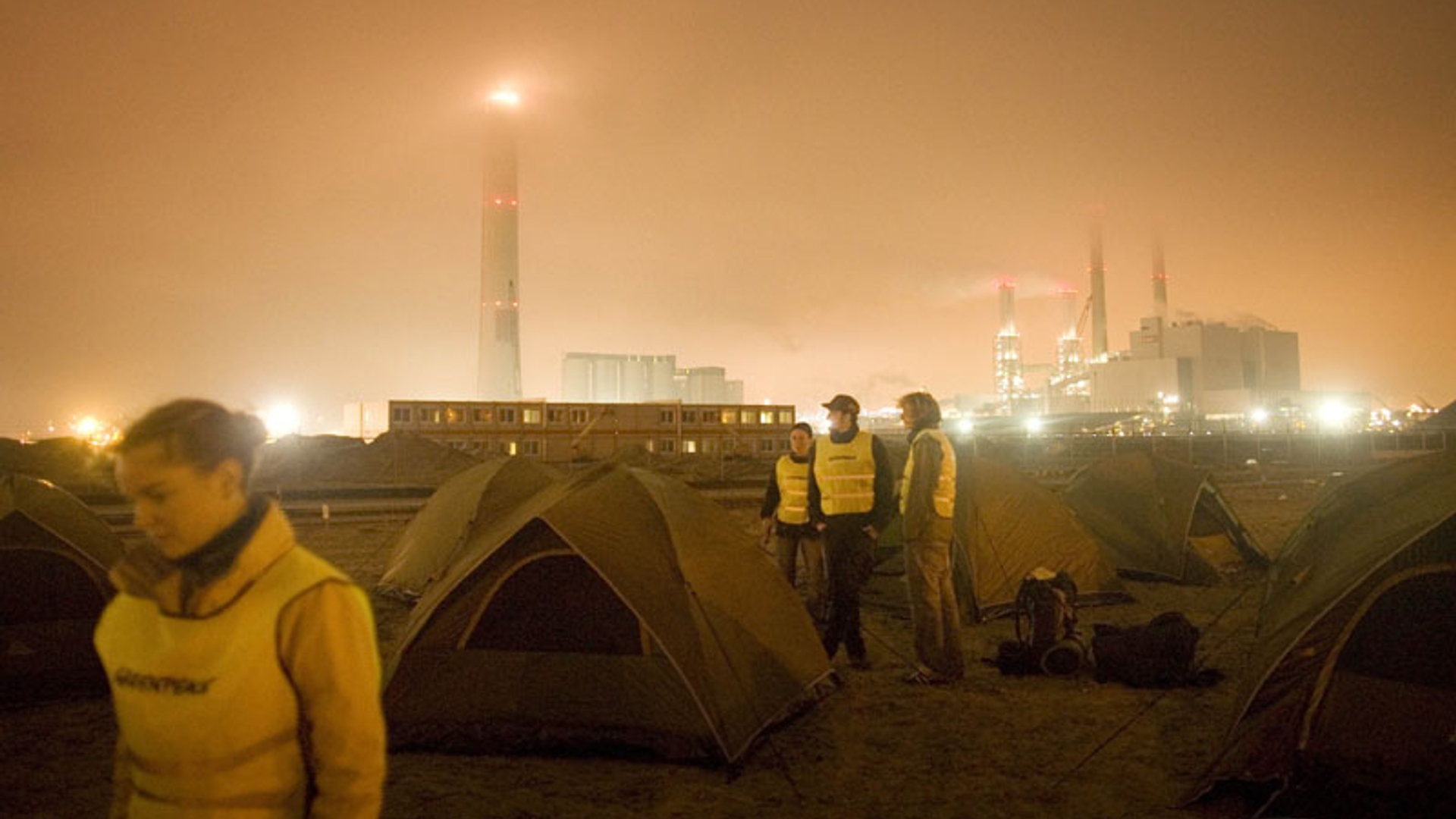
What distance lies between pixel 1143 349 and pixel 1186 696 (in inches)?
3971

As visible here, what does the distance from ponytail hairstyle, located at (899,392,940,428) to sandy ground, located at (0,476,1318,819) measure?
2.12 metres

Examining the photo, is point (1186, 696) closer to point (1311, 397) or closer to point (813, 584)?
point (813, 584)

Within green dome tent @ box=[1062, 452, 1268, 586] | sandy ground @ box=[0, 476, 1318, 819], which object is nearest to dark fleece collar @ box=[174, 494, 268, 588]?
sandy ground @ box=[0, 476, 1318, 819]

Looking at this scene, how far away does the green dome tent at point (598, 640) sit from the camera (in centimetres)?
574

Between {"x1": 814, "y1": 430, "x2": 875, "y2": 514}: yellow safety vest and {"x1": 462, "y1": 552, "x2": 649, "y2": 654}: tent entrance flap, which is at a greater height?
{"x1": 814, "y1": 430, "x2": 875, "y2": 514}: yellow safety vest

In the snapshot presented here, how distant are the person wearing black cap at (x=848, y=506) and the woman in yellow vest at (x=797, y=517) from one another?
63cm

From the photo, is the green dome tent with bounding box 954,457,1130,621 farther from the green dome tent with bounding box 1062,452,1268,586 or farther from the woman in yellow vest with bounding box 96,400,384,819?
the woman in yellow vest with bounding box 96,400,384,819

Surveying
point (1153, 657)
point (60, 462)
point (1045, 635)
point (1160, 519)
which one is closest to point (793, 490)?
point (1045, 635)

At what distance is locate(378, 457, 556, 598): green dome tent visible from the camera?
10.4 metres

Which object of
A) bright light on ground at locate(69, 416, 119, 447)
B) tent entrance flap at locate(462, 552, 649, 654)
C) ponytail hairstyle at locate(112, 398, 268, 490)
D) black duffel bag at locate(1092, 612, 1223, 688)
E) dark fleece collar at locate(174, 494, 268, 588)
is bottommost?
black duffel bag at locate(1092, 612, 1223, 688)

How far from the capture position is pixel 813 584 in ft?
28.6

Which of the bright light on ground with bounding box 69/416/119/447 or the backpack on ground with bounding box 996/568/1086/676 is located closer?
the backpack on ground with bounding box 996/568/1086/676

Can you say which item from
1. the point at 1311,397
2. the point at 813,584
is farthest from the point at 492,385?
the point at 813,584

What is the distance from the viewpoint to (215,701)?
2.05 m
